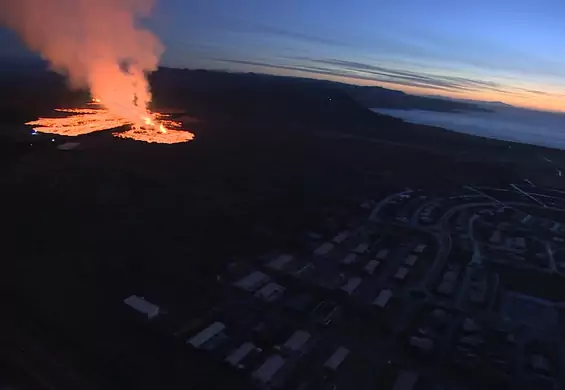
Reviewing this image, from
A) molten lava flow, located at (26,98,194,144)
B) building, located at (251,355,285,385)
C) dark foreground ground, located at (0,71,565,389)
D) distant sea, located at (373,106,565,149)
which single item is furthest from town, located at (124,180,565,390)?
distant sea, located at (373,106,565,149)

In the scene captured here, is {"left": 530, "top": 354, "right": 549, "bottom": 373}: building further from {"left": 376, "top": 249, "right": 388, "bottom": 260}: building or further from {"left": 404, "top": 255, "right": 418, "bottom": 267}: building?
{"left": 376, "top": 249, "right": 388, "bottom": 260}: building

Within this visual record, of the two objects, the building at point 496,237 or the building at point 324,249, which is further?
the building at point 496,237

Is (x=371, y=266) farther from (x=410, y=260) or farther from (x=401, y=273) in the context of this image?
(x=410, y=260)

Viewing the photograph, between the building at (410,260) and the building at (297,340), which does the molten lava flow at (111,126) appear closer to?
the building at (410,260)

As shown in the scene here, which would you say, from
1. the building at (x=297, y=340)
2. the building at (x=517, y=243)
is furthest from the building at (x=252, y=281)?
the building at (x=517, y=243)

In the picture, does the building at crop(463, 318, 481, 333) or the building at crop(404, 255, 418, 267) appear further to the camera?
the building at crop(404, 255, 418, 267)

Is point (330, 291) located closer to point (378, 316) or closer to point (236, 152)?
point (378, 316)
